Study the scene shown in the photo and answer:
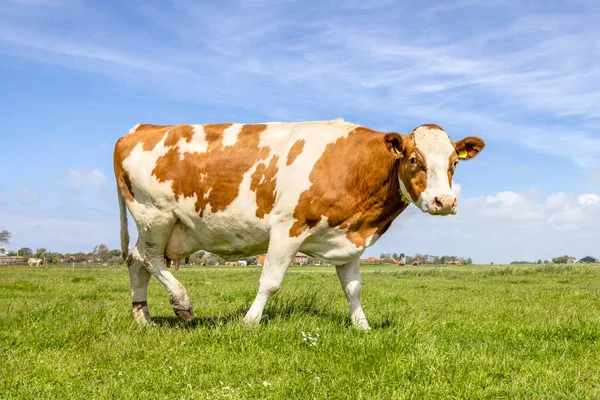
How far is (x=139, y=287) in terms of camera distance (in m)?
8.89

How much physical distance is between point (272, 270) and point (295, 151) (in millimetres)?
1601

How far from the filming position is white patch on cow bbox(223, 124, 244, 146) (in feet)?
26.6

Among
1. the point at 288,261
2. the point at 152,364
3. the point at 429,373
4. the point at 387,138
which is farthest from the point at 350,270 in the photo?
the point at 152,364

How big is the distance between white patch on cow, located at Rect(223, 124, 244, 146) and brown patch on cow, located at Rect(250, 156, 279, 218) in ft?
2.19

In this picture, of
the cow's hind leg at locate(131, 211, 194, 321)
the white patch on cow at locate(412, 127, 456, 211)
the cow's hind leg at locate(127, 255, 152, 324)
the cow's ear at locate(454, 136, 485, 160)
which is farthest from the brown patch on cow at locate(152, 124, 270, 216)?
the cow's ear at locate(454, 136, 485, 160)

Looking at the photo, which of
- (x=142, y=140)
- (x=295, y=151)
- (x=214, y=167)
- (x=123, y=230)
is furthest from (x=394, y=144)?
(x=123, y=230)

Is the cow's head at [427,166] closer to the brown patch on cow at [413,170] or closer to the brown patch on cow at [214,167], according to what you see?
the brown patch on cow at [413,170]

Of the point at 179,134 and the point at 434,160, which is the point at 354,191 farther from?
the point at 179,134

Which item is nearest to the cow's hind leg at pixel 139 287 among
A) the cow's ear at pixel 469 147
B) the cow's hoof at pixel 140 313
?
the cow's hoof at pixel 140 313

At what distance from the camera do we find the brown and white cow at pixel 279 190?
721 cm

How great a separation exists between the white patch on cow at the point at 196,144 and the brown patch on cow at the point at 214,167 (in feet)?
0.17

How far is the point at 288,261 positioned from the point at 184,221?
5.95ft

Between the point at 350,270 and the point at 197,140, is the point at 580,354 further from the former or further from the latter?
the point at 197,140

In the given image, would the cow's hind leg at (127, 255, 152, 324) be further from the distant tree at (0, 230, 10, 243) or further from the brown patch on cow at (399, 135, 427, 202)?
the distant tree at (0, 230, 10, 243)
